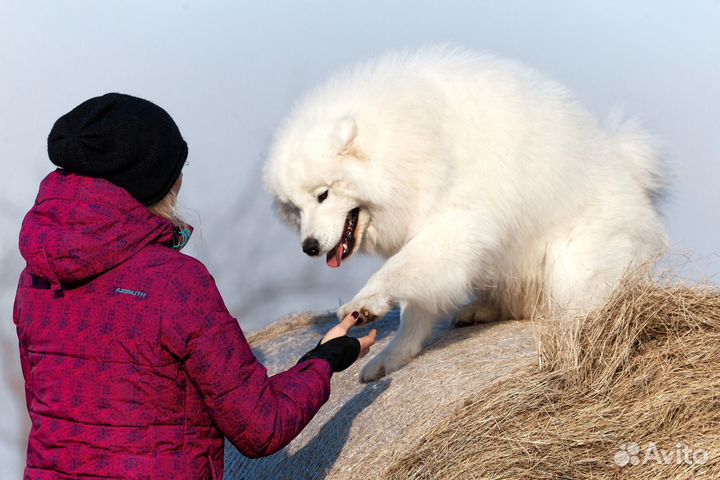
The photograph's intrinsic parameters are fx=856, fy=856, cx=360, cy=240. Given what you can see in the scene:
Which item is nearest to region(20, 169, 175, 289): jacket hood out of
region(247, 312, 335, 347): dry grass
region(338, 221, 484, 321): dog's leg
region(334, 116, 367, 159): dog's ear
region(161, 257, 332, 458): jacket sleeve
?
region(161, 257, 332, 458): jacket sleeve

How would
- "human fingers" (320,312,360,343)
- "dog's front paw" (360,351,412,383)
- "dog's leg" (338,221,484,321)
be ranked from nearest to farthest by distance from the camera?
"human fingers" (320,312,360,343) → "dog's leg" (338,221,484,321) → "dog's front paw" (360,351,412,383)

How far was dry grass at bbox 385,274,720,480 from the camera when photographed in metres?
2.61

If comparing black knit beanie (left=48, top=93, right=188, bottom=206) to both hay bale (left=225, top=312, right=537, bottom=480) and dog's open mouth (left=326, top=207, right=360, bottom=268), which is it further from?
dog's open mouth (left=326, top=207, right=360, bottom=268)

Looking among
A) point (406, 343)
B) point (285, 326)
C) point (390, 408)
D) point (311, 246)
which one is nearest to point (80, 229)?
point (390, 408)

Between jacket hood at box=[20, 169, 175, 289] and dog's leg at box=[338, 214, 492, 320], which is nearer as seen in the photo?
jacket hood at box=[20, 169, 175, 289]

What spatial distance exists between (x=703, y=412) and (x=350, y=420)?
1229 millimetres

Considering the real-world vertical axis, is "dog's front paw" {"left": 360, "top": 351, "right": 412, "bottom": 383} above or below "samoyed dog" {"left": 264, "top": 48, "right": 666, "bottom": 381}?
below

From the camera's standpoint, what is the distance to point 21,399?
7.78 metres

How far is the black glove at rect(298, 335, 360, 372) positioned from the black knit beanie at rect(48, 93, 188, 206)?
572 mm

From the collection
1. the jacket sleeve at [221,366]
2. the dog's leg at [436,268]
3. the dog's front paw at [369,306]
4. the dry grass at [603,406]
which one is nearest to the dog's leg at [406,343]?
the dog's leg at [436,268]

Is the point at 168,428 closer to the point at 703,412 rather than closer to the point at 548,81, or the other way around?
the point at 703,412

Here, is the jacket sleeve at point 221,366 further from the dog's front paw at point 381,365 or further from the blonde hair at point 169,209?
the dog's front paw at point 381,365

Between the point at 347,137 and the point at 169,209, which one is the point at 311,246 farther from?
the point at 169,209

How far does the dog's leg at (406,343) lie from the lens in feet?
12.5
